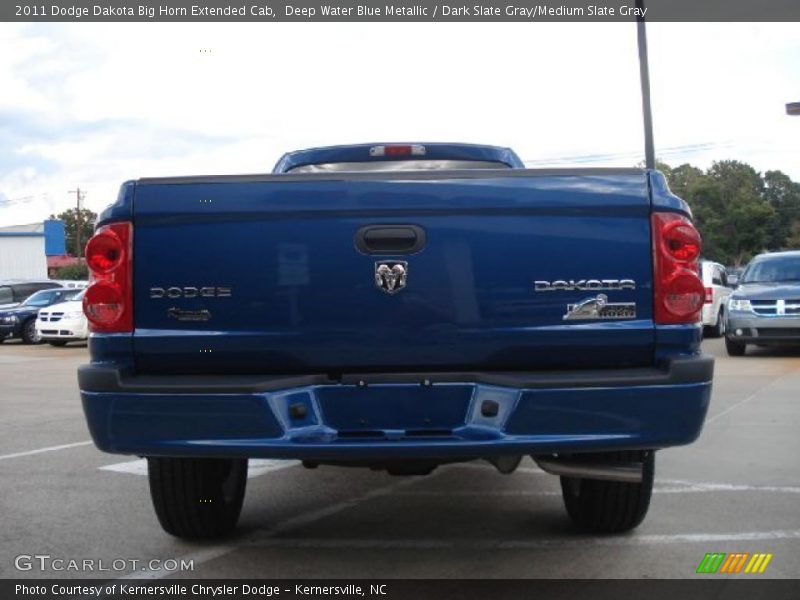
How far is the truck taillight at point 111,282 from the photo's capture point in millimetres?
3930

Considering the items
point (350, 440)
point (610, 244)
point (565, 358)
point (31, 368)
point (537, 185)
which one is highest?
point (537, 185)

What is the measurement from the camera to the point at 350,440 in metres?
3.82

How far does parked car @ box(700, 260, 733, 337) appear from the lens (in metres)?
19.6

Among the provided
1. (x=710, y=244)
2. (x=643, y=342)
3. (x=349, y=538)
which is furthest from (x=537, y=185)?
(x=710, y=244)

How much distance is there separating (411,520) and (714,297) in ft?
52.0

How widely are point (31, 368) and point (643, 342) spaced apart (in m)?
15.2

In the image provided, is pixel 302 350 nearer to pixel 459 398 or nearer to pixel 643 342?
pixel 459 398

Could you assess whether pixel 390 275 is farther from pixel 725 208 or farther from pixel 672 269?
pixel 725 208

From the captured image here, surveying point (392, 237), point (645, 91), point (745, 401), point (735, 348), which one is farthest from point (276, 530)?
point (645, 91)

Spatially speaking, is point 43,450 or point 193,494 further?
point 43,450

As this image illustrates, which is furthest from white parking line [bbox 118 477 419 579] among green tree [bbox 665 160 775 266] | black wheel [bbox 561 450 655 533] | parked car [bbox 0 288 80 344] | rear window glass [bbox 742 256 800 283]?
green tree [bbox 665 160 775 266]

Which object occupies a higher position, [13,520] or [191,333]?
[191,333]

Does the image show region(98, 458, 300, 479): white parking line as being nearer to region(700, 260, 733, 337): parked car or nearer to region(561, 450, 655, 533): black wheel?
region(561, 450, 655, 533): black wheel

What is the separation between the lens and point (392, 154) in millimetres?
6070
